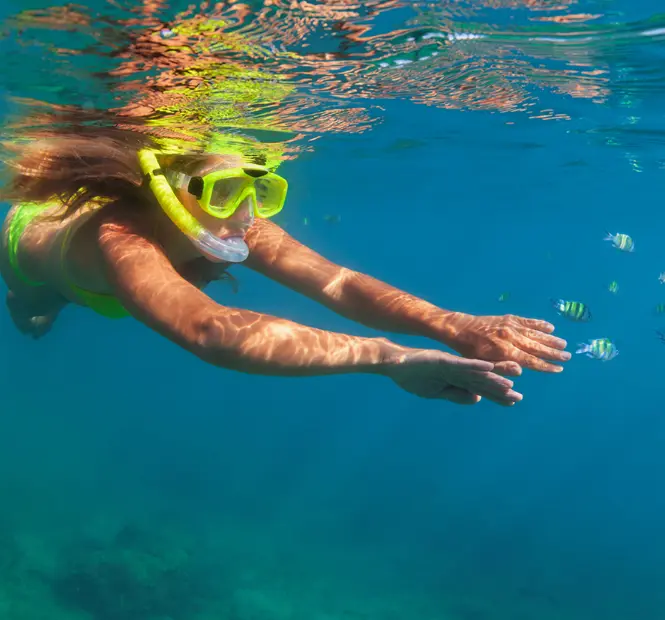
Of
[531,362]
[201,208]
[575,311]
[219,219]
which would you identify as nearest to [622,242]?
[575,311]

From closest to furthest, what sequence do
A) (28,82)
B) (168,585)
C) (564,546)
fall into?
(28,82), (168,585), (564,546)

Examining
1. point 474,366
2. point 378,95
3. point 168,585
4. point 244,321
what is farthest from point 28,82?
point 168,585

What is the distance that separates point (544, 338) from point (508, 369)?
0.72m

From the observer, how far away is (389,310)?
4.77 metres

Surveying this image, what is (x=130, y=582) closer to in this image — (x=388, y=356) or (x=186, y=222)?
(x=186, y=222)

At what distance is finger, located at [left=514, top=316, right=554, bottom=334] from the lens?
11.9ft

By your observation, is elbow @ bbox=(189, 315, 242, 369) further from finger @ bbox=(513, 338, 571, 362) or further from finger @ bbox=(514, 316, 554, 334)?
finger @ bbox=(514, 316, 554, 334)

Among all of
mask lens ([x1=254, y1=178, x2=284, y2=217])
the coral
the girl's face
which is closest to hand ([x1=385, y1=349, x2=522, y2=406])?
the girl's face

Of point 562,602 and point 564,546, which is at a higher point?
point 562,602

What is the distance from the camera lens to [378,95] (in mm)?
10125

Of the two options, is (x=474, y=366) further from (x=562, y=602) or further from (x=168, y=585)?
(x=562, y=602)

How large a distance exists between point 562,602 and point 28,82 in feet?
56.8

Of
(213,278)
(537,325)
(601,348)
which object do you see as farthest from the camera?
(601,348)

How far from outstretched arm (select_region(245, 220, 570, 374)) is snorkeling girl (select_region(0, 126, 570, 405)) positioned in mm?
11
